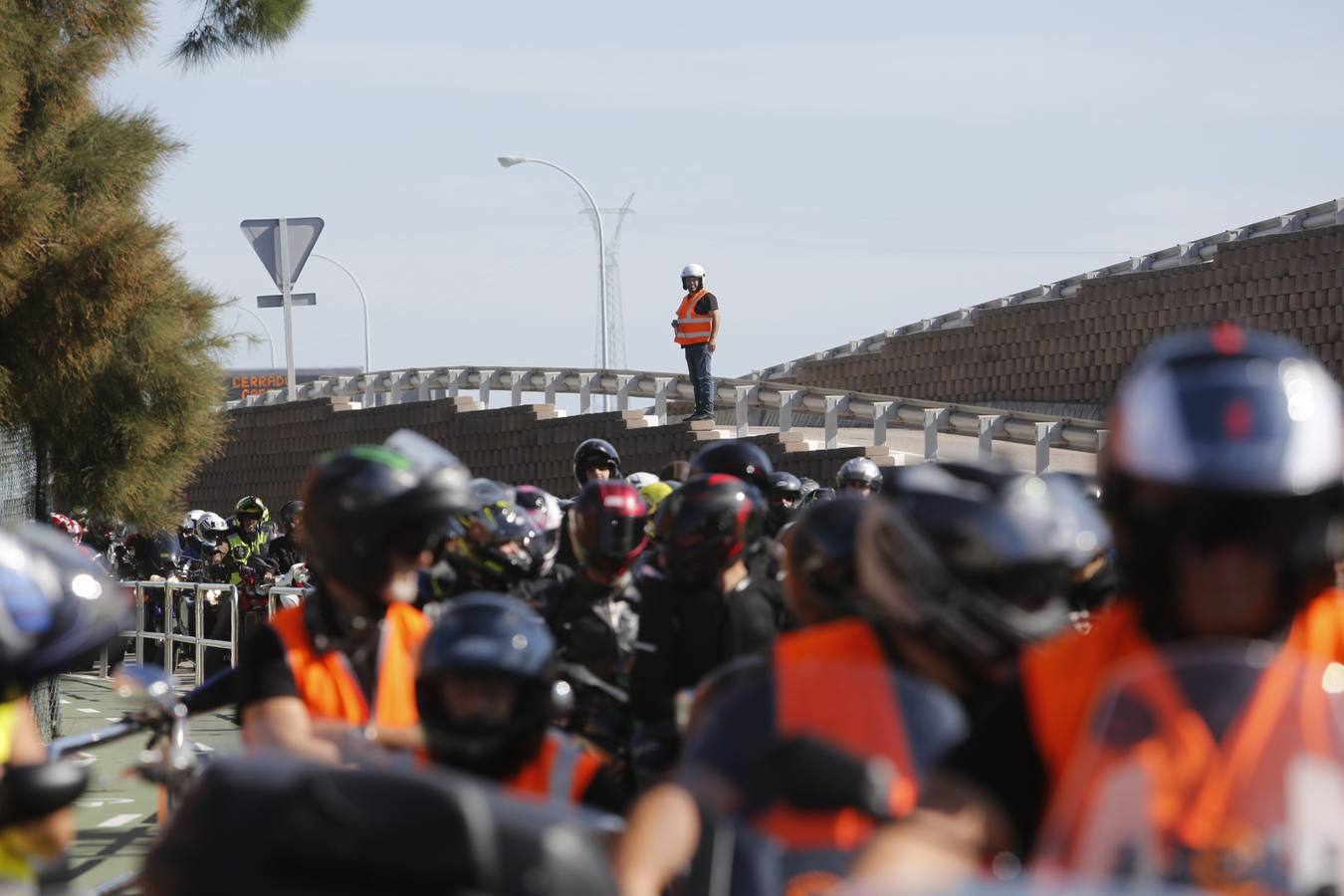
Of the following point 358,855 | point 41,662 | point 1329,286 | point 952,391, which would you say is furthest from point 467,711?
point 952,391

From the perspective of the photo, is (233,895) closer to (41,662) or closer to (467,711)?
(41,662)

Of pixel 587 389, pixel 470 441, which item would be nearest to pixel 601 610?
pixel 587 389

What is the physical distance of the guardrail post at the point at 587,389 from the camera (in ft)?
91.9

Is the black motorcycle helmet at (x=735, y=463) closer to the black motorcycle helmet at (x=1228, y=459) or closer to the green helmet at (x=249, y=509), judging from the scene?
the black motorcycle helmet at (x=1228, y=459)

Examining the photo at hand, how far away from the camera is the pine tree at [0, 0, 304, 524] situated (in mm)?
12367

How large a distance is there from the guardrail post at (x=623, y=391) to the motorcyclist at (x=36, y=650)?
2337 centimetres

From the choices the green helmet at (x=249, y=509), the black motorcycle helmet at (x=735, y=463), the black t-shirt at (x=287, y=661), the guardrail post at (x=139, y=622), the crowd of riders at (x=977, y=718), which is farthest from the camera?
the green helmet at (x=249, y=509)

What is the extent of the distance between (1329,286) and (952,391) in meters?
11.8

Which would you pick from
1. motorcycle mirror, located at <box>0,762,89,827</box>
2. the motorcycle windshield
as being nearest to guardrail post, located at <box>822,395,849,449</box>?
motorcycle mirror, located at <box>0,762,89,827</box>

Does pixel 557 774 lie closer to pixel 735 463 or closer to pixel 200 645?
pixel 735 463

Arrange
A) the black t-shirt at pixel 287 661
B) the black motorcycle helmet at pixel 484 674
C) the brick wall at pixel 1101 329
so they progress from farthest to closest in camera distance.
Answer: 1. the brick wall at pixel 1101 329
2. the black t-shirt at pixel 287 661
3. the black motorcycle helmet at pixel 484 674

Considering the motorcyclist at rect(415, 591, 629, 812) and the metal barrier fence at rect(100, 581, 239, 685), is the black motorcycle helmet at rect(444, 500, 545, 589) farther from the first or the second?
the metal barrier fence at rect(100, 581, 239, 685)

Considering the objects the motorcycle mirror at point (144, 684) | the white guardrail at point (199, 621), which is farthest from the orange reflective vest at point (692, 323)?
the motorcycle mirror at point (144, 684)

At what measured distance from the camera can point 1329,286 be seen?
3027 centimetres
